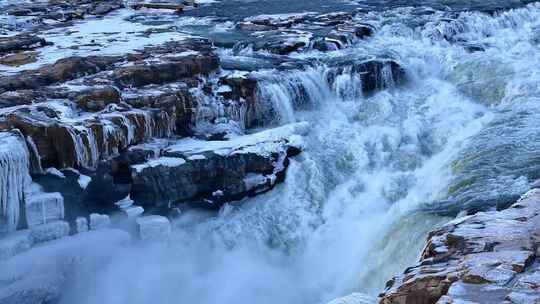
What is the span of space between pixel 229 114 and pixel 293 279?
407 centimetres

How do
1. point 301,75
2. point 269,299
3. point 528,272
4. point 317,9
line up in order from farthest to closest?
point 317,9 → point 301,75 → point 269,299 → point 528,272

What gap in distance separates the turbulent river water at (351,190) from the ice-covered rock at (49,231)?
2.19 ft

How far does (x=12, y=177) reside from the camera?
28.3ft

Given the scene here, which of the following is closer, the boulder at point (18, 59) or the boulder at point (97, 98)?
the boulder at point (97, 98)

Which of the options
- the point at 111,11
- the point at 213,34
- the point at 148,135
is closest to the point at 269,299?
the point at 148,135

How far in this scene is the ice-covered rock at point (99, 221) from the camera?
897 centimetres

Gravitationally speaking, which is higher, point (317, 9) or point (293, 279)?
point (317, 9)

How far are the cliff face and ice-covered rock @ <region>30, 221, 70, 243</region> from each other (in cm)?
508

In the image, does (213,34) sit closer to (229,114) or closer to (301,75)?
(301,75)

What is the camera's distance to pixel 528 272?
16.3 feet

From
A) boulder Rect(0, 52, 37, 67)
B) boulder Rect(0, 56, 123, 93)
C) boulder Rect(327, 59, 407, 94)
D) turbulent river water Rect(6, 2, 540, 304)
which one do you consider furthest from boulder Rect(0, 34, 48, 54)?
boulder Rect(327, 59, 407, 94)

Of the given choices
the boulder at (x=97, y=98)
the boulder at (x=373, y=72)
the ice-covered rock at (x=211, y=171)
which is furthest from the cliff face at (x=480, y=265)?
the boulder at (x=373, y=72)

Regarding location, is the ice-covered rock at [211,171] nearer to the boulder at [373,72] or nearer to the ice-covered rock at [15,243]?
the ice-covered rock at [15,243]

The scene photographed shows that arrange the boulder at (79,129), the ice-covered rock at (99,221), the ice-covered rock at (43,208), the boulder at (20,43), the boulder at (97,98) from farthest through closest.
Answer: the boulder at (20,43) → the boulder at (97,98) → the boulder at (79,129) → the ice-covered rock at (99,221) → the ice-covered rock at (43,208)
